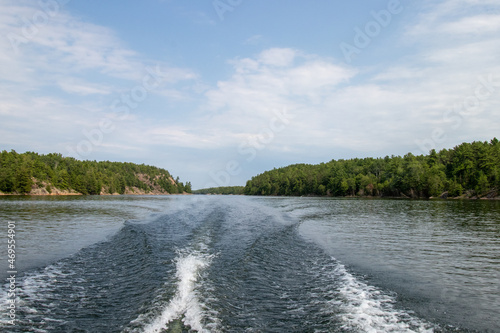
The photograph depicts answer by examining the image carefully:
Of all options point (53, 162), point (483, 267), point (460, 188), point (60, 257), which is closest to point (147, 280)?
point (60, 257)

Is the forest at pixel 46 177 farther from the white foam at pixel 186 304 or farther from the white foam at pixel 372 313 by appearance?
the white foam at pixel 372 313

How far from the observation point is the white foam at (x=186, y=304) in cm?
715

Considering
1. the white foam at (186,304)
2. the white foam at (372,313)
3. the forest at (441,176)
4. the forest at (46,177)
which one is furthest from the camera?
the forest at (46,177)

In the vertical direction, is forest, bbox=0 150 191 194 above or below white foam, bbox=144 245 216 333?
above

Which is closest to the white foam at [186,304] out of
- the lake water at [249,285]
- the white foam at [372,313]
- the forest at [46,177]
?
the lake water at [249,285]

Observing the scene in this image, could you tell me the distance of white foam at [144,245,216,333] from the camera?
23.5 feet

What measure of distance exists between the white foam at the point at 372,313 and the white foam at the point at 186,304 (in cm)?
391

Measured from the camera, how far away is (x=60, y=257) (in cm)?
1412

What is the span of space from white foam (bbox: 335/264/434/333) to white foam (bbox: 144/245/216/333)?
12.8 feet

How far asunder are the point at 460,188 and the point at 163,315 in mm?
111850

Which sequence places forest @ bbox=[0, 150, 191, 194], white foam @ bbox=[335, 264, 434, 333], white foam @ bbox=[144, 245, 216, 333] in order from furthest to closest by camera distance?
forest @ bbox=[0, 150, 191, 194], white foam @ bbox=[335, 264, 434, 333], white foam @ bbox=[144, 245, 216, 333]

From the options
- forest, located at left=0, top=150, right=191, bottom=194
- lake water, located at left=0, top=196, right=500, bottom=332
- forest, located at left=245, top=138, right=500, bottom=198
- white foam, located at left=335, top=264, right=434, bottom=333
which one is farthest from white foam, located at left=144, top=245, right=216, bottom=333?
forest, located at left=0, top=150, right=191, bottom=194

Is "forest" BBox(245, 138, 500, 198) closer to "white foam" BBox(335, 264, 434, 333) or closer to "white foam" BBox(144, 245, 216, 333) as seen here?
"white foam" BBox(335, 264, 434, 333)

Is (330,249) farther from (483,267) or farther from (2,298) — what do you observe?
(2,298)
